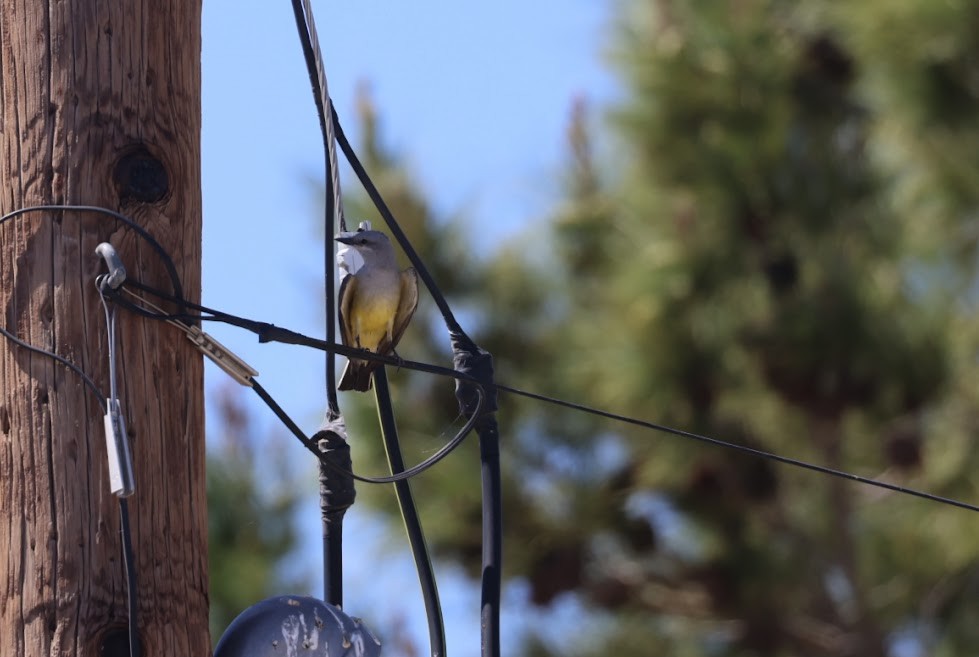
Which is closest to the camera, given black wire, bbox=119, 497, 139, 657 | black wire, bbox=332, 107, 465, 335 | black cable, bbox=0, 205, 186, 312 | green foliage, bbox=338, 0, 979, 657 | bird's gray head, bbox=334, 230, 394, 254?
black wire, bbox=119, 497, 139, 657

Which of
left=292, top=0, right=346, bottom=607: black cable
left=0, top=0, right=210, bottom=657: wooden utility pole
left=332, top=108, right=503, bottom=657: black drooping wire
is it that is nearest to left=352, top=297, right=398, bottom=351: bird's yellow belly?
left=292, top=0, right=346, bottom=607: black cable

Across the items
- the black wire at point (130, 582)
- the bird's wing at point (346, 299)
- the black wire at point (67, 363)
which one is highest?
the bird's wing at point (346, 299)

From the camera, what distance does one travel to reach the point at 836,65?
7852 mm

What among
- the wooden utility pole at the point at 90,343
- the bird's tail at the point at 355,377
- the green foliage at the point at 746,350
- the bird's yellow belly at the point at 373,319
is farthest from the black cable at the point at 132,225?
the green foliage at the point at 746,350

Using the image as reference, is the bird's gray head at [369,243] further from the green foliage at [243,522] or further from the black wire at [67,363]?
the green foliage at [243,522]

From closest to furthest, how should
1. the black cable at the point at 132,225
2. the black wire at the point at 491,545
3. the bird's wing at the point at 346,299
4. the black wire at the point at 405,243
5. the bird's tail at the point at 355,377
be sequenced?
1. the black cable at the point at 132,225
2. the black wire at the point at 491,545
3. the black wire at the point at 405,243
4. the bird's tail at the point at 355,377
5. the bird's wing at the point at 346,299

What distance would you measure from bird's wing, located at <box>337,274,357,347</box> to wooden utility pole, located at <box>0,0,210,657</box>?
4.50 feet

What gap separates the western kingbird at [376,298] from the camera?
4320mm

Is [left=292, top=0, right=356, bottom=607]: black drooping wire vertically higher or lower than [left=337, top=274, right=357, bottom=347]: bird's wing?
lower

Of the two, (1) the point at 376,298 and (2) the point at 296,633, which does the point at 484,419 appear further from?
(1) the point at 376,298

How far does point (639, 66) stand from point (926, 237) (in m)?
1.51

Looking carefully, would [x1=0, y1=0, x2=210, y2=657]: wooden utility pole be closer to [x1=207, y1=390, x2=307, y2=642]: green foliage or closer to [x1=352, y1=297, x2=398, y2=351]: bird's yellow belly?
[x1=352, y1=297, x2=398, y2=351]: bird's yellow belly

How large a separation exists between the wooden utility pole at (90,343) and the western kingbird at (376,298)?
135 centimetres

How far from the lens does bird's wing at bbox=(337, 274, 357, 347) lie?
4.31m
